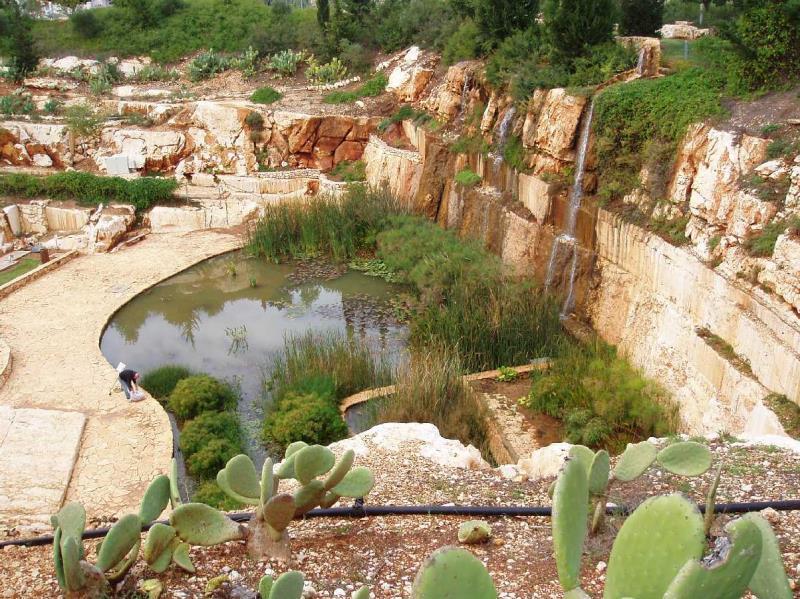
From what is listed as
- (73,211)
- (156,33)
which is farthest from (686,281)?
(156,33)

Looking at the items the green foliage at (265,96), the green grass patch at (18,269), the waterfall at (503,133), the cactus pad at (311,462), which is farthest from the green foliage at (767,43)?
the green foliage at (265,96)

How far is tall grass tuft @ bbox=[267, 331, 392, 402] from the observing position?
813 cm

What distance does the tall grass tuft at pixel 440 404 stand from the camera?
705 centimetres

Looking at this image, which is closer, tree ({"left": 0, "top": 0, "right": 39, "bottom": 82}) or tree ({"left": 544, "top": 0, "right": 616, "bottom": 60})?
tree ({"left": 544, "top": 0, "right": 616, "bottom": 60})

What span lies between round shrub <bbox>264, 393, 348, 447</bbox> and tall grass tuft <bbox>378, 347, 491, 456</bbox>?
560 millimetres

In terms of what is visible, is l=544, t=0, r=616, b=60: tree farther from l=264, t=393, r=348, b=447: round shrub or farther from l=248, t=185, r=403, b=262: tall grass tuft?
l=264, t=393, r=348, b=447: round shrub

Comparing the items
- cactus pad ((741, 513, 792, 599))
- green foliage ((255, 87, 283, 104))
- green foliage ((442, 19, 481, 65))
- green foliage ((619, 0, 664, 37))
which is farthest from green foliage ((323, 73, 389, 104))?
cactus pad ((741, 513, 792, 599))

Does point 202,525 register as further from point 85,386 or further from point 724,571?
point 85,386

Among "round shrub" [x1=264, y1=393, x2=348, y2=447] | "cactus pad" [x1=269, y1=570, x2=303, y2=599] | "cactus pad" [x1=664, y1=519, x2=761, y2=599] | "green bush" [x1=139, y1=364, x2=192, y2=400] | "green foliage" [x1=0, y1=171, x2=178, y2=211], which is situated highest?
"cactus pad" [x1=664, y1=519, x2=761, y2=599]

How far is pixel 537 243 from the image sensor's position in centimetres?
1082

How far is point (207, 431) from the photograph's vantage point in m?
7.31

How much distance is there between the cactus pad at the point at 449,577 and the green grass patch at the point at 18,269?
515 inches

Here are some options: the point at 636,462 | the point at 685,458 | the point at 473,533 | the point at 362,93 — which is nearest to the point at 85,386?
the point at 473,533

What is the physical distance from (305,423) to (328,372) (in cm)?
112
